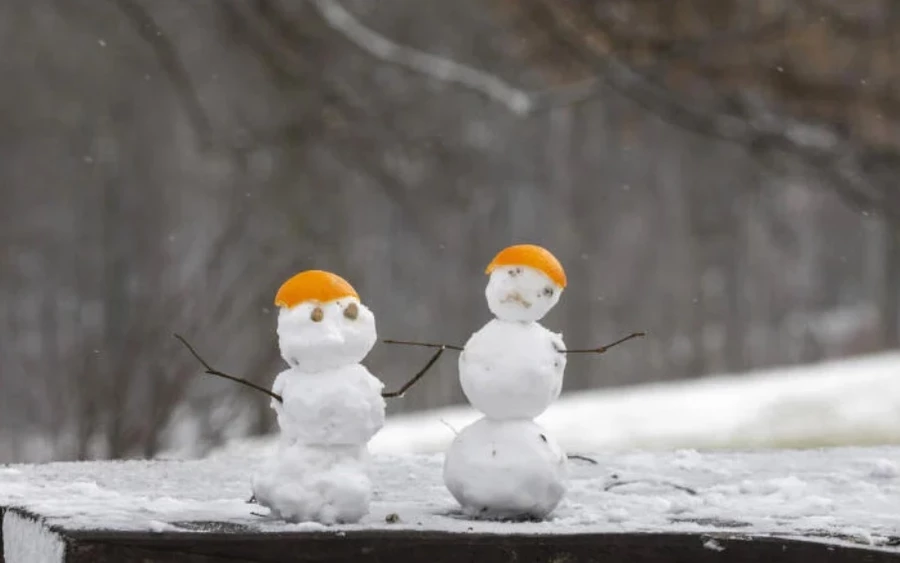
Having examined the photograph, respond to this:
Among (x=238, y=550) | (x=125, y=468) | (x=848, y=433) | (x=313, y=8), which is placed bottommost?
(x=238, y=550)

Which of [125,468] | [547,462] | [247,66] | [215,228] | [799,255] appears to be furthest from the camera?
[799,255]

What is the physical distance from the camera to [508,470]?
9.48ft

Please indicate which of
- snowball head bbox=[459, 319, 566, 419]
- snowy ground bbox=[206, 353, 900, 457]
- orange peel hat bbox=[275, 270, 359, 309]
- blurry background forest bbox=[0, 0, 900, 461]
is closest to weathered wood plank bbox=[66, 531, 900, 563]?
snowball head bbox=[459, 319, 566, 419]

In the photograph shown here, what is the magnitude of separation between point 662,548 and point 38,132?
16.0 meters

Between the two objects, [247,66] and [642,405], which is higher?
[247,66]

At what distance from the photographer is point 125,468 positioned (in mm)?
3891

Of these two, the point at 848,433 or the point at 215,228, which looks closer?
the point at 848,433

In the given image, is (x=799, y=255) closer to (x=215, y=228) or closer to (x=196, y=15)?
(x=215, y=228)

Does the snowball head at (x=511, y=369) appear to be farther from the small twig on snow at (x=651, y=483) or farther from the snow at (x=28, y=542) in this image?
the snow at (x=28, y=542)

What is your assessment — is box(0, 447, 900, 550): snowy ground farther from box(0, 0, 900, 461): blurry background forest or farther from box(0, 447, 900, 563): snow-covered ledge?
box(0, 0, 900, 461): blurry background forest

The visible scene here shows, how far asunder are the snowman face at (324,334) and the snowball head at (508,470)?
26 centimetres

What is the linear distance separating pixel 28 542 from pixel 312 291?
2.16 feet

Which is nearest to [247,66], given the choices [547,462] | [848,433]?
[848,433]

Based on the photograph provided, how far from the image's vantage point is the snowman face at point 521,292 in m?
2.95
